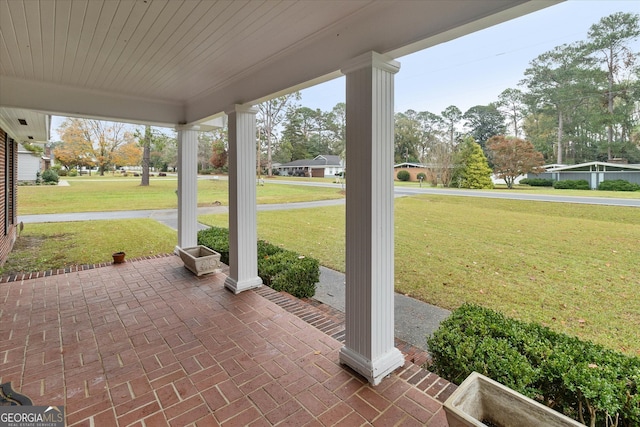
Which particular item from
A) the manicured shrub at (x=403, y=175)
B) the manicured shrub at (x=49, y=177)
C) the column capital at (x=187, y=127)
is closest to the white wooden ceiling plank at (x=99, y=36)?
the column capital at (x=187, y=127)

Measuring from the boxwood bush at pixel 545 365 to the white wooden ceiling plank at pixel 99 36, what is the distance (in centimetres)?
353

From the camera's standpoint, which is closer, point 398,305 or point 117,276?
point 398,305

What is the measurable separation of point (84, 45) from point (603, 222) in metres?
5.38

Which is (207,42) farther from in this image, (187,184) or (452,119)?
(187,184)

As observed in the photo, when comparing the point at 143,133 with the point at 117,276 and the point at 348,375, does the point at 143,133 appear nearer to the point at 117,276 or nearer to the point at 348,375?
the point at 117,276

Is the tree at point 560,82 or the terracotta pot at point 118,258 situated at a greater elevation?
the tree at point 560,82

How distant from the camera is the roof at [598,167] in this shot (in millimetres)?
2410

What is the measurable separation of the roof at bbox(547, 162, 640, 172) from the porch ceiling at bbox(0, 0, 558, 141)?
1.74 meters

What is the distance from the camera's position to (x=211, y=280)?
446cm

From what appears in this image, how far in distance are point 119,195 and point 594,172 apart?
637 inches

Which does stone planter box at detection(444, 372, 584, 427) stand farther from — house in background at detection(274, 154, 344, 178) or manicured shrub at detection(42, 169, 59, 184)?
manicured shrub at detection(42, 169, 59, 184)

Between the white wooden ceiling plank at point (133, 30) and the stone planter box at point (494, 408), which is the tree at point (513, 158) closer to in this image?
the stone planter box at point (494, 408)

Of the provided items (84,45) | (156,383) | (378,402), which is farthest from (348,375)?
(84,45)

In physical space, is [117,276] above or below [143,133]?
below
